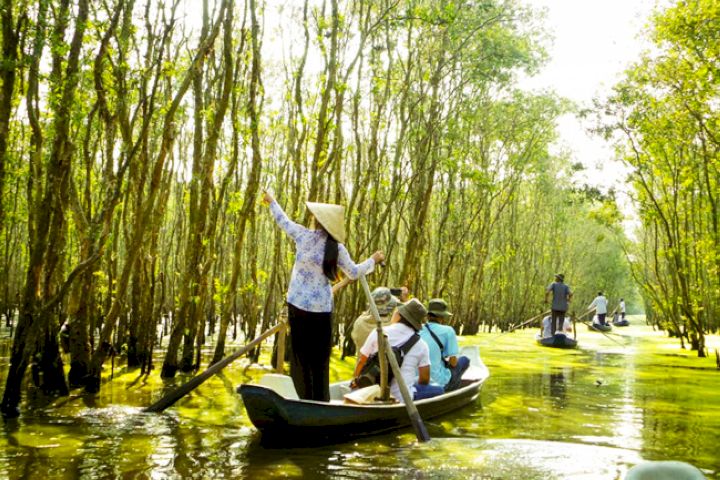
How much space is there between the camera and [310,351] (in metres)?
6.71

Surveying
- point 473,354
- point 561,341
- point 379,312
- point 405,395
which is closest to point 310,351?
point 405,395

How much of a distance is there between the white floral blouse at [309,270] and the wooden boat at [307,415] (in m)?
0.83

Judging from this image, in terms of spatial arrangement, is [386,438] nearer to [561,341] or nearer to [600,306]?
[561,341]

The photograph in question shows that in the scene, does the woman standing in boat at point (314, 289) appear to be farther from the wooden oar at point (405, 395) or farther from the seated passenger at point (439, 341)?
the seated passenger at point (439, 341)

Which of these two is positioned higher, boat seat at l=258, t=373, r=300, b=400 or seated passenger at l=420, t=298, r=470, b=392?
seated passenger at l=420, t=298, r=470, b=392

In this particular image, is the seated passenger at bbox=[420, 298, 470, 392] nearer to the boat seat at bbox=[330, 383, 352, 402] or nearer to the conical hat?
the boat seat at bbox=[330, 383, 352, 402]

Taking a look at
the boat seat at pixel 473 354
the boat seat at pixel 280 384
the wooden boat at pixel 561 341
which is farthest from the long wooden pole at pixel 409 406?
the wooden boat at pixel 561 341

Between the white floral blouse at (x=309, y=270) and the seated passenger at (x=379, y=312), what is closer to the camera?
the white floral blouse at (x=309, y=270)

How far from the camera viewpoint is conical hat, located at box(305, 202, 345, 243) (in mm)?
6641

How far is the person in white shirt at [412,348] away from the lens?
759 cm

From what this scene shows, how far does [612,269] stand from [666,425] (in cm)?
5675

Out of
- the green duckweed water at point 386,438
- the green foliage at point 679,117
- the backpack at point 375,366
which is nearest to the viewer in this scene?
the green duckweed water at point 386,438

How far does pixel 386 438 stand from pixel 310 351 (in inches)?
47.0

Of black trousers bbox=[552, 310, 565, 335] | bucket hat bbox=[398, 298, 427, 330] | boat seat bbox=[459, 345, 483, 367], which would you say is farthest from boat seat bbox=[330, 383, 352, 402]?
black trousers bbox=[552, 310, 565, 335]
